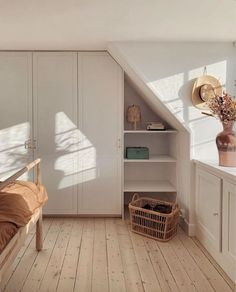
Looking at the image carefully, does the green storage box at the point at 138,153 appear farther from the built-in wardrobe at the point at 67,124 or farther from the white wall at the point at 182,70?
the white wall at the point at 182,70

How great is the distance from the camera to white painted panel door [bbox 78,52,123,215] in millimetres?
3844

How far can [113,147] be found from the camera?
389 cm

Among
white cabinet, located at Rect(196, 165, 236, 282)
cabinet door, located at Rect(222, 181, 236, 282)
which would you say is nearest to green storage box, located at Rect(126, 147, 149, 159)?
white cabinet, located at Rect(196, 165, 236, 282)

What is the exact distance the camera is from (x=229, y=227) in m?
2.42

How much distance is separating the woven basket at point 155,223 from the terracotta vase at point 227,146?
79 cm

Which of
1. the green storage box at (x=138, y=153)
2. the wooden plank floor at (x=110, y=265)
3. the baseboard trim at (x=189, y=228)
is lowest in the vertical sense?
the wooden plank floor at (x=110, y=265)

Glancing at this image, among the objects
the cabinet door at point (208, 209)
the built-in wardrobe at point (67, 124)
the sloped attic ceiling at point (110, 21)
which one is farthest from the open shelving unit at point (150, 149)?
the sloped attic ceiling at point (110, 21)

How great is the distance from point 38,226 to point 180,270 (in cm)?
132

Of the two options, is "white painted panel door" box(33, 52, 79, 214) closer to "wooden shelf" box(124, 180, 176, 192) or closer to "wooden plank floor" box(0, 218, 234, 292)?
"wooden plank floor" box(0, 218, 234, 292)

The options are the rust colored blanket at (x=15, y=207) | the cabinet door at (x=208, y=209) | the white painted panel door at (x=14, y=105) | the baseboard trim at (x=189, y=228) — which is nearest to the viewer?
the rust colored blanket at (x=15, y=207)

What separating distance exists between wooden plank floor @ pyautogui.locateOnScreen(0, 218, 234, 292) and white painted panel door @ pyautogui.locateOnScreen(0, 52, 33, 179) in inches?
42.8

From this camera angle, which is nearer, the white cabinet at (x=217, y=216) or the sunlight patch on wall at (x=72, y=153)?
the white cabinet at (x=217, y=216)

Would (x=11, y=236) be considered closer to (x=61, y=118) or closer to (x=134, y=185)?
(x=61, y=118)

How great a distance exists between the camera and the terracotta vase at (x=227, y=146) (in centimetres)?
279
